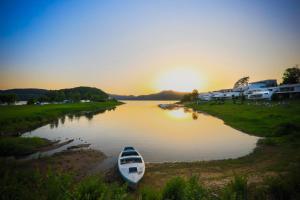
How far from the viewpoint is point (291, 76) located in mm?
104000

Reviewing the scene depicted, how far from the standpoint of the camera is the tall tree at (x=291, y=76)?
339 ft

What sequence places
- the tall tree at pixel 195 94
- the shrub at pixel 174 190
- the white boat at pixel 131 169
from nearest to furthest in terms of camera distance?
1. the shrub at pixel 174 190
2. the white boat at pixel 131 169
3. the tall tree at pixel 195 94

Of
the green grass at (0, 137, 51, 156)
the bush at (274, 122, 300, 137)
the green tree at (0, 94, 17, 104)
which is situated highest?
the green tree at (0, 94, 17, 104)

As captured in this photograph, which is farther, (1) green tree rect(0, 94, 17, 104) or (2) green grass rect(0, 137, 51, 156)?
(1) green tree rect(0, 94, 17, 104)

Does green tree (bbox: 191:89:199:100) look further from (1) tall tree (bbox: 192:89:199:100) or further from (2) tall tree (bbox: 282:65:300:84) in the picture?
(2) tall tree (bbox: 282:65:300:84)

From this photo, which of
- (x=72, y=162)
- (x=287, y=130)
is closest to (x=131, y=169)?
(x=72, y=162)

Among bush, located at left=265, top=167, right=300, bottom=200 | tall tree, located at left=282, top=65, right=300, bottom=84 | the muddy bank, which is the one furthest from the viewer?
tall tree, located at left=282, top=65, right=300, bottom=84

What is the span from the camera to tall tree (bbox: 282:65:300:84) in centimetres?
10331

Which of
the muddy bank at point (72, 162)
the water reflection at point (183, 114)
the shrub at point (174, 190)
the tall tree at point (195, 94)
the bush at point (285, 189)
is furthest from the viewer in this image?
the tall tree at point (195, 94)

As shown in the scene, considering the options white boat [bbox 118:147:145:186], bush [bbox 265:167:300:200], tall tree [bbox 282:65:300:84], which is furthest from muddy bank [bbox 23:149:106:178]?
tall tree [bbox 282:65:300:84]

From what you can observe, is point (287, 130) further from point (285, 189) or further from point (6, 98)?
point (6, 98)

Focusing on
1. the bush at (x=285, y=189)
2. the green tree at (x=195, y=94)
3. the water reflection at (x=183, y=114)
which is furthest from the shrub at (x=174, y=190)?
the green tree at (x=195, y=94)

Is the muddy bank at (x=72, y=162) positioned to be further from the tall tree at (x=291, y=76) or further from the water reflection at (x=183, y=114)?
the tall tree at (x=291, y=76)

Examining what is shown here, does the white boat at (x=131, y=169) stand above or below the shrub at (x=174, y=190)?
below
